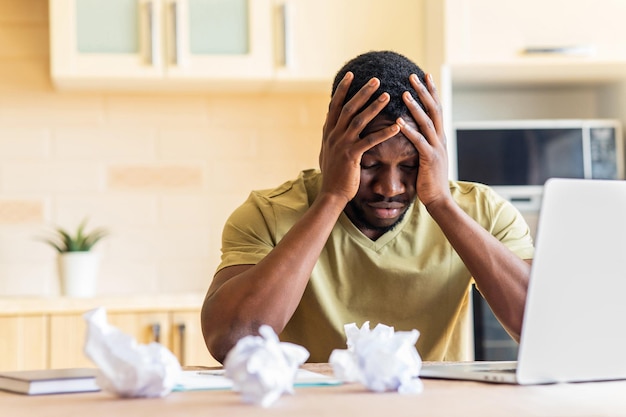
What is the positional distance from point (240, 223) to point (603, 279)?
0.88 m

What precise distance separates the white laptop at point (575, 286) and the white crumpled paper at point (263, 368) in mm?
239

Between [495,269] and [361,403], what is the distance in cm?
74

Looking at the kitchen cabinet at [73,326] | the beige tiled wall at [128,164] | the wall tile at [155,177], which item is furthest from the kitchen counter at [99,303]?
the wall tile at [155,177]

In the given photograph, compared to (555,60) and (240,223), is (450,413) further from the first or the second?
(555,60)

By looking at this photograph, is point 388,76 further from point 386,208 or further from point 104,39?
point 104,39

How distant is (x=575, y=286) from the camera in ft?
3.13

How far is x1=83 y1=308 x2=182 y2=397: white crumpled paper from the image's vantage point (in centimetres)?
91

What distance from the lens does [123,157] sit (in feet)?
10.3

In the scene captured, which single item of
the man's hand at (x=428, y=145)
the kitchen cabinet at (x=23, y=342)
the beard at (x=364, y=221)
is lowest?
the kitchen cabinet at (x=23, y=342)

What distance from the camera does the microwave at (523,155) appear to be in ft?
9.53

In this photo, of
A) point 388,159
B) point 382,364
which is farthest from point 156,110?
point 382,364

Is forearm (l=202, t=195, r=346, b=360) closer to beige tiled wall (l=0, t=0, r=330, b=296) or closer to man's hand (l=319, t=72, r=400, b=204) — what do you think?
man's hand (l=319, t=72, r=400, b=204)

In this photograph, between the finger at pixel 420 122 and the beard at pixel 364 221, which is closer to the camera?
the finger at pixel 420 122

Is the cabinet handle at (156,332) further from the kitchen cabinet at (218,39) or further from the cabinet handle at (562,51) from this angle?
the cabinet handle at (562,51)
